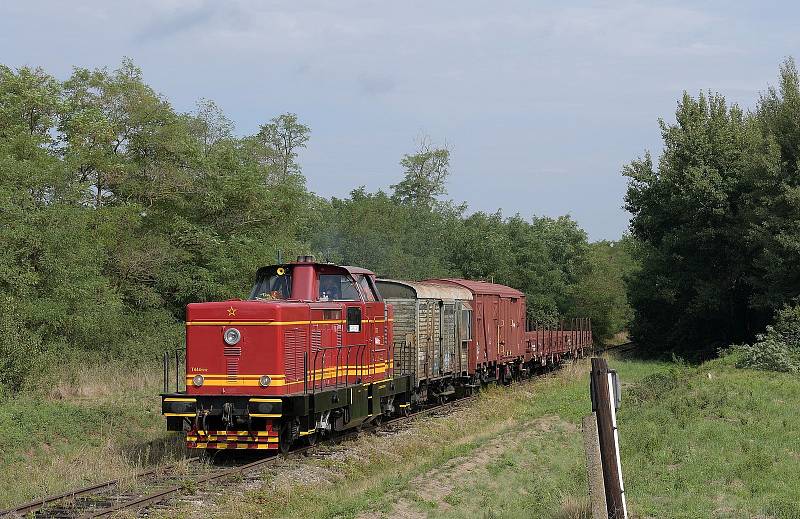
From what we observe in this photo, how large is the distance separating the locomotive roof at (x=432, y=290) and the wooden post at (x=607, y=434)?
11.9 metres

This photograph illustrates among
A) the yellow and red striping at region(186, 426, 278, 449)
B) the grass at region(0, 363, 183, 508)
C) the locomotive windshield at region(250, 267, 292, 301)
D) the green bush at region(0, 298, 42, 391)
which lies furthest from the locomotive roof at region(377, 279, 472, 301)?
the green bush at region(0, 298, 42, 391)

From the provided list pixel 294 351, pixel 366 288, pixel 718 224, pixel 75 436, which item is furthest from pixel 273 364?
pixel 718 224

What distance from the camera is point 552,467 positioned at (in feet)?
46.2

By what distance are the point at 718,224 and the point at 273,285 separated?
28058 millimetres

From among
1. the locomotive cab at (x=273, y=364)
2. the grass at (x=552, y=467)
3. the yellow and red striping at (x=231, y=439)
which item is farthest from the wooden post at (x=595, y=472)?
the yellow and red striping at (x=231, y=439)

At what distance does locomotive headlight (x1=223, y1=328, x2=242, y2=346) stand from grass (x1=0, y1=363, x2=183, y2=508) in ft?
7.47

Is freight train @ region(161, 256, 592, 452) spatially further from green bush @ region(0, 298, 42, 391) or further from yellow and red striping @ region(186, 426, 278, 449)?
green bush @ region(0, 298, 42, 391)

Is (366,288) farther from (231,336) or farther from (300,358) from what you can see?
(231,336)

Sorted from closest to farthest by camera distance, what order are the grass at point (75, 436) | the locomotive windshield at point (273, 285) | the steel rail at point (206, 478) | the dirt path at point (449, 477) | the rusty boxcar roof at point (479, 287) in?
the dirt path at point (449, 477) → the steel rail at point (206, 478) → the grass at point (75, 436) → the locomotive windshield at point (273, 285) → the rusty boxcar roof at point (479, 287)

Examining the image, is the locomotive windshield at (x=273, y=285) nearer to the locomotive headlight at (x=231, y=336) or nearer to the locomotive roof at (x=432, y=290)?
the locomotive headlight at (x=231, y=336)

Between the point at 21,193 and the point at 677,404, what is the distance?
16.5 metres

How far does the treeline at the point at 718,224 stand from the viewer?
34531 mm

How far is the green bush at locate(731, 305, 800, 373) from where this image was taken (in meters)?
28.0

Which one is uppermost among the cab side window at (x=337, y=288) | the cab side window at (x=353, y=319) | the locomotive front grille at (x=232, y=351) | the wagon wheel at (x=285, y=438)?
the cab side window at (x=337, y=288)
